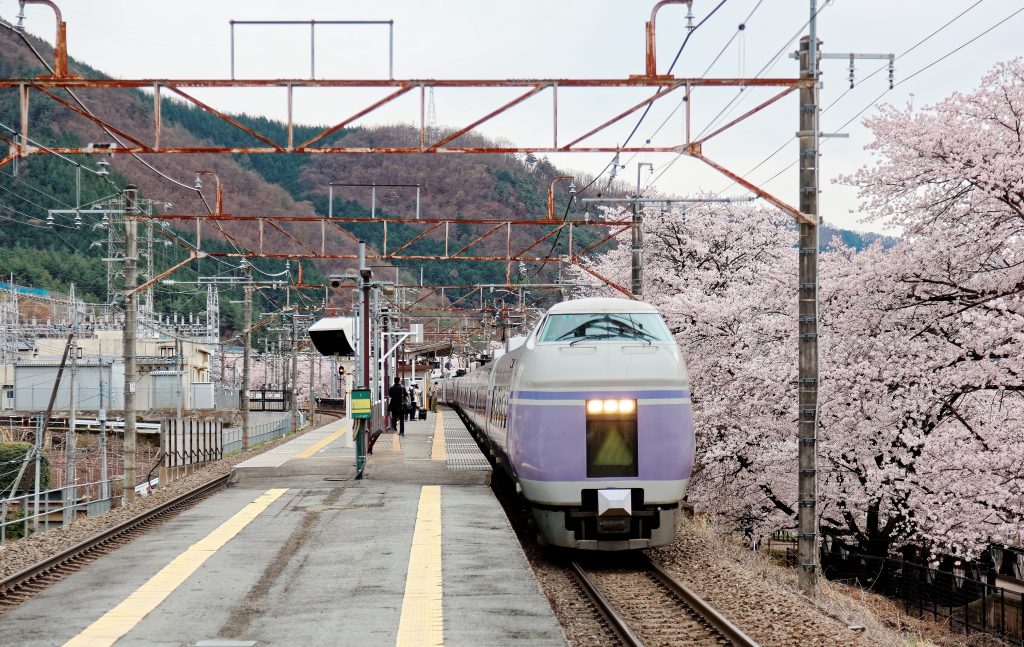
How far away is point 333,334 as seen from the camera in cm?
2633

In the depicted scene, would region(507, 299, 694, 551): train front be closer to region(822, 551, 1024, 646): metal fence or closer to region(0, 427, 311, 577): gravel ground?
region(0, 427, 311, 577): gravel ground

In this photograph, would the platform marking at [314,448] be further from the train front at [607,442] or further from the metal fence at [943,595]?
the metal fence at [943,595]

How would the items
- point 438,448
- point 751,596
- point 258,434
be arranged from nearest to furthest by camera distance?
1. point 751,596
2. point 438,448
3. point 258,434

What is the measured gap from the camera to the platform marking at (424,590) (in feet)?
28.0

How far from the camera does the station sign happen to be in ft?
63.5

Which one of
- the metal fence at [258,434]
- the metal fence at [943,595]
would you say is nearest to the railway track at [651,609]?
the metal fence at [943,595]

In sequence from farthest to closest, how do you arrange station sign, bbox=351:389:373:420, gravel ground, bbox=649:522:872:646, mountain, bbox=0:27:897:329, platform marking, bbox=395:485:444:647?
mountain, bbox=0:27:897:329, station sign, bbox=351:389:373:420, gravel ground, bbox=649:522:872:646, platform marking, bbox=395:485:444:647

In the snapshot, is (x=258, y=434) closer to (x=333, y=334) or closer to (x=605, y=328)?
(x=333, y=334)

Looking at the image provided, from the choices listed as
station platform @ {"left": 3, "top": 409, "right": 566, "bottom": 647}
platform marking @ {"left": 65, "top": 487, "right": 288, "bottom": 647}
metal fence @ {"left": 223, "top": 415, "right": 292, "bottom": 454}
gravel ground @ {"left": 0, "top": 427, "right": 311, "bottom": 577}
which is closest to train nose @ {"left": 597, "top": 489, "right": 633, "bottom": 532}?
station platform @ {"left": 3, "top": 409, "right": 566, "bottom": 647}

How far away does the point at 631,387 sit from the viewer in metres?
13.7

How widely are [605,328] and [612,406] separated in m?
1.20

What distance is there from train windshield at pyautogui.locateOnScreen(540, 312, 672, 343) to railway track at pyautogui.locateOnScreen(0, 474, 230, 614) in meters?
6.27

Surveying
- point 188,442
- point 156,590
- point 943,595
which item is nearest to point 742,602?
point 156,590

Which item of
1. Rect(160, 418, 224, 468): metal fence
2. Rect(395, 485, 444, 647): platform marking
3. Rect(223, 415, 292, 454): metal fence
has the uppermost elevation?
Rect(395, 485, 444, 647): platform marking
